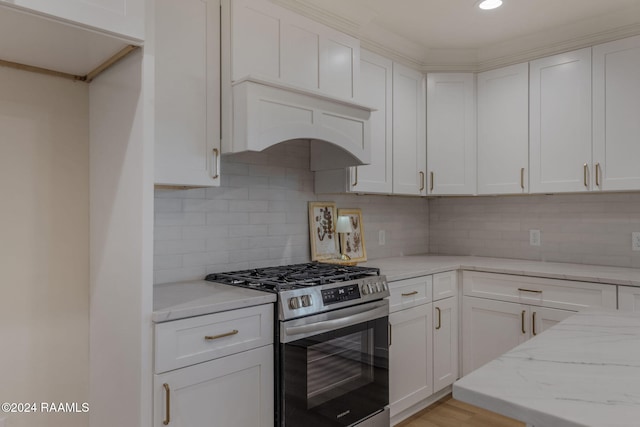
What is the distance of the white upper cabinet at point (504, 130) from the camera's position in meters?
3.20

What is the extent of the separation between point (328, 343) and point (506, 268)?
150cm

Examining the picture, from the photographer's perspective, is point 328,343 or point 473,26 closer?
point 328,343

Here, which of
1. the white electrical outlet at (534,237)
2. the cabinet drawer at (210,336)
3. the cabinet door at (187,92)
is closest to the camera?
the cabinet drawer at (210,336)

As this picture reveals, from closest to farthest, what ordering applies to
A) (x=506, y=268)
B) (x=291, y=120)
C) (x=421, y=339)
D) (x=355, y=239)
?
(x=291, y=120), (x=421, y=339), (x=506, y=268), (x=355, y=239)

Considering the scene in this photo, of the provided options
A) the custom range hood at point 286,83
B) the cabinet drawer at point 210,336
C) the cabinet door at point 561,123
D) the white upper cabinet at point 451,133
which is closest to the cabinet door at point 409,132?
the white upper cabinet at point 451,133

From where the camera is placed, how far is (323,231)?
2.98 m

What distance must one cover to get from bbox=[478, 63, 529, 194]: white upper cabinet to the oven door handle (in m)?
1.53

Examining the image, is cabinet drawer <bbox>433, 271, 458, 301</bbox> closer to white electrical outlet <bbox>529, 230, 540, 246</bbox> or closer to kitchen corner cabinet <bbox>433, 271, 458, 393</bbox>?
kitchen corner cabinet <bbox>433, 271, 458, 393</bbox>

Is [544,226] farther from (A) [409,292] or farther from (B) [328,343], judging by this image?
(B) [328,343]

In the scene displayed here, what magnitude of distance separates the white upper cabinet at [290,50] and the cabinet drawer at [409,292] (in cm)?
119

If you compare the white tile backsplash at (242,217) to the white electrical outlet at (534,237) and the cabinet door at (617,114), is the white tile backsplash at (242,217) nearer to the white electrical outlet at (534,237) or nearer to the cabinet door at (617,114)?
the white electrical outlet at (534,237)

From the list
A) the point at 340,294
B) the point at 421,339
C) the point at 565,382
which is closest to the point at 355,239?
the point at 421,339

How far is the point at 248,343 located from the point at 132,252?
606mm

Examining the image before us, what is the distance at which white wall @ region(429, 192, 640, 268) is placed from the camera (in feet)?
9.98
